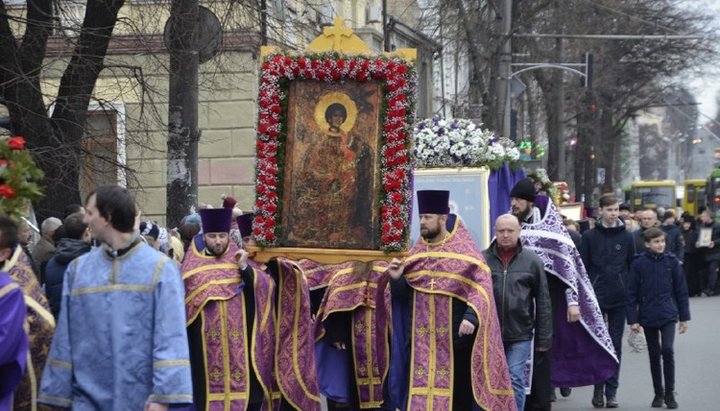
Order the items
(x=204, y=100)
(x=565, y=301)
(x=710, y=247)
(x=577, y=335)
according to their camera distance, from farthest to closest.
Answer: (x=710, y=247) → (x=204, y=100) → (x=577, y=335) → (x=565, y=301)

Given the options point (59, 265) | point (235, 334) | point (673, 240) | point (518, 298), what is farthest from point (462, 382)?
point (673, 240)

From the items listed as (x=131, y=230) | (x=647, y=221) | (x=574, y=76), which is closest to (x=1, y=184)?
Answer: (x=131, y=230)

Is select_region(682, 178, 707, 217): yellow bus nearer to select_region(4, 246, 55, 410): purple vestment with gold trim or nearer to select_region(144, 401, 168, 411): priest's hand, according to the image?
select_region(4, 246, 55, 410): purple vestment with gold trim

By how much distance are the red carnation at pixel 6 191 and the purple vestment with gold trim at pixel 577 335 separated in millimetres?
5821

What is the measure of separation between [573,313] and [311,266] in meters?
2.17

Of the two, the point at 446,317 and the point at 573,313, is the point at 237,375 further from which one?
the point at 573,313

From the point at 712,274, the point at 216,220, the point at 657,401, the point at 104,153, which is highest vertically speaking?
the point at 104,153

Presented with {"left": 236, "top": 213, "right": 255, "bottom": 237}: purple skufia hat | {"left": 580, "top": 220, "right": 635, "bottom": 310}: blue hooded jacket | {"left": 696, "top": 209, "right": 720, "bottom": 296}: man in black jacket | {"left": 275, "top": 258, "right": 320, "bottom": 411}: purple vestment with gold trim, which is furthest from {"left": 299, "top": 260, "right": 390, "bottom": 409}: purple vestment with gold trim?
{"left": 696, "top": 209, "right": 720, "bottom": 296}: man in black jacket

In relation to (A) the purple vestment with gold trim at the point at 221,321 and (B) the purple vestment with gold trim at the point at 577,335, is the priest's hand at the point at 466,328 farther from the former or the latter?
(B) the purple vestment with gold trim at the point at 577,335

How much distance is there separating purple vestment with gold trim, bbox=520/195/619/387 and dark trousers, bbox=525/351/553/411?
1.06m

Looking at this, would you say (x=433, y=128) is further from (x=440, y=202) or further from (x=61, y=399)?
(x=61, y=399)

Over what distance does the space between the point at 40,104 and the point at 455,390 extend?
6.86m

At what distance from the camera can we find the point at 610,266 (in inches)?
542

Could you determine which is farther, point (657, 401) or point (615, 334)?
point (615, 334)
